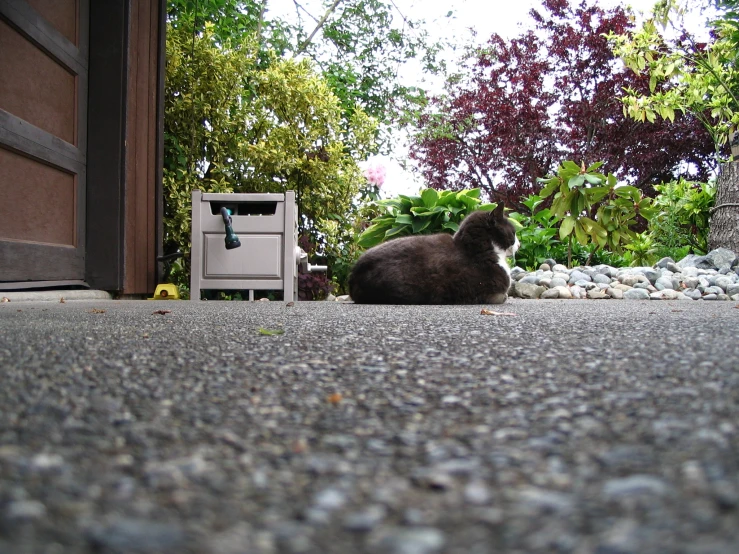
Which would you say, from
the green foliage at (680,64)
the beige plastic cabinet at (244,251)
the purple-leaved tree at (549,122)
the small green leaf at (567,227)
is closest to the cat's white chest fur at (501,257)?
the beige plastic cabinet at (244,251)

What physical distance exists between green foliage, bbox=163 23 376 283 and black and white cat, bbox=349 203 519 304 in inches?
87.9

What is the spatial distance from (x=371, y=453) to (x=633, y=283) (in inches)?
181

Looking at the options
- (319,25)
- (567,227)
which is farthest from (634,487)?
(319,25)

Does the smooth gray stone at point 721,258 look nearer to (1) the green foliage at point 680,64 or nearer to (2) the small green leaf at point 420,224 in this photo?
(1) the green foliage at point 680,64

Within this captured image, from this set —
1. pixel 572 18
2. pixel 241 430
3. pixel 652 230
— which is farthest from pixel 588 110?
pixel 241 430

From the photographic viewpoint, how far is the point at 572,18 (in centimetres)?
1005

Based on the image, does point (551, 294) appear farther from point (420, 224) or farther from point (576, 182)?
point (576, 182)

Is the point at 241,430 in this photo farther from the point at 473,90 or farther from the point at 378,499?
the point at 473,90

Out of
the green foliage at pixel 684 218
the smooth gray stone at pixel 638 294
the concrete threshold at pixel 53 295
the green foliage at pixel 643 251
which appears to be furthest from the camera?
the green foliage at pixel 643 251

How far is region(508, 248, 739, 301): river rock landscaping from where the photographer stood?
4.41m

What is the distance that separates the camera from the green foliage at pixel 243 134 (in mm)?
5273

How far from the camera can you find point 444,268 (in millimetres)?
3203

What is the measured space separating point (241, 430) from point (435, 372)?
0.40 metres

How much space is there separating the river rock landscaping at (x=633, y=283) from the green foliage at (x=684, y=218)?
1.19m
